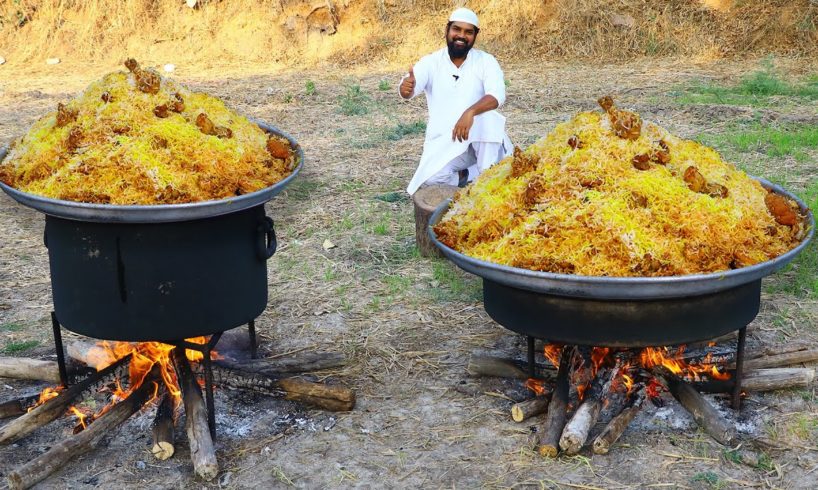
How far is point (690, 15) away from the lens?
15.0 m

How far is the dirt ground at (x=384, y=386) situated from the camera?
13.3 feet

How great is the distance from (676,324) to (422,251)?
→ 10.7ft

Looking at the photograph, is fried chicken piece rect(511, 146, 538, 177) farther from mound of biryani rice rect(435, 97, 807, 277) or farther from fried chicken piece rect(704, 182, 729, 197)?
fried chicken piece rect(704, 182, 729, 197)

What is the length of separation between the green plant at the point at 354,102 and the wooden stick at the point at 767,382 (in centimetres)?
773

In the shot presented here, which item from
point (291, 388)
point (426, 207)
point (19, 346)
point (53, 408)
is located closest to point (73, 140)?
point (53, 408)

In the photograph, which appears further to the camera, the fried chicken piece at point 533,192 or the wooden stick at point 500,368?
the wooden stick at point 500,368

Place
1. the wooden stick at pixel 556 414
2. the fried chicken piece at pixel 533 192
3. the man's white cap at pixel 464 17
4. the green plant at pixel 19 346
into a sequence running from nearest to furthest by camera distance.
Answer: the fried chicken piece at pixel 533 192 → the wooden stick at pixel 556 414 → the green plant at pixel 19 346 → the man's white cap at pixel 464 17

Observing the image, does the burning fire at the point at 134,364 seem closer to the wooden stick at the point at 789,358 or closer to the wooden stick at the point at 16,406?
the wooden stick at the point at 16,406

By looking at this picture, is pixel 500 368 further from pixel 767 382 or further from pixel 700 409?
pixel 767 382

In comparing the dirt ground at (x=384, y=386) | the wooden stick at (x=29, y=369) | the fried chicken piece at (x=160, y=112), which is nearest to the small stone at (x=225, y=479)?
the dirt ground at (x=384, y=386)

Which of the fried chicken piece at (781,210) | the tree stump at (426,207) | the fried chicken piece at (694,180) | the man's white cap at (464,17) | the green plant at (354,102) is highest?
the man's white cap at (464,17)

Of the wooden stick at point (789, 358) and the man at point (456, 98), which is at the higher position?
the man at point (456, 98)

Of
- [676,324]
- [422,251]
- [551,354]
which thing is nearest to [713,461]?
[676,324]

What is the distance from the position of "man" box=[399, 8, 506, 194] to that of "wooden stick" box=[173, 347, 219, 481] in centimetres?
343
